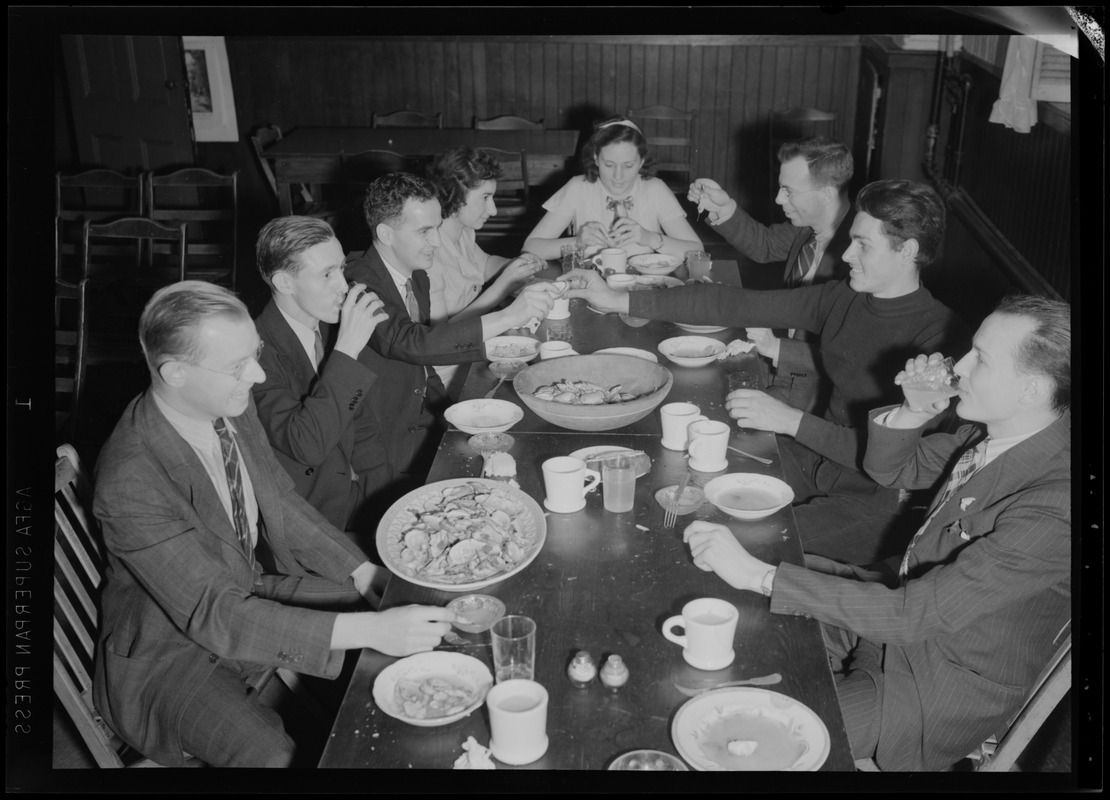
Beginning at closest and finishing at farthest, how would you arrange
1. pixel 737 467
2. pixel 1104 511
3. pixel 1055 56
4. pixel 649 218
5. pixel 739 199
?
pixel 1104 511 → pixel 737 467 → pixel 1055 56 → pixel 649 218 → pixel 739 199

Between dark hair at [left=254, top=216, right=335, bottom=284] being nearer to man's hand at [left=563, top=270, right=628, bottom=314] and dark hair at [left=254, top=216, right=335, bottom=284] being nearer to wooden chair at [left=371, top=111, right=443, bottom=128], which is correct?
man's hand at [left=563, top=270, right=628, bottom=314]

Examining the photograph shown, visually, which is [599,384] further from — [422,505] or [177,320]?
[177,320]

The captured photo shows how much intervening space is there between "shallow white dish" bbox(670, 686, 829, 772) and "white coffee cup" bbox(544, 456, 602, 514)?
710 mm

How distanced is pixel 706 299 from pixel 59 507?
6.86 feet

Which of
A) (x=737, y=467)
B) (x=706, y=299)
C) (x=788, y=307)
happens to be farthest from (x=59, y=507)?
(x=788, y=307)

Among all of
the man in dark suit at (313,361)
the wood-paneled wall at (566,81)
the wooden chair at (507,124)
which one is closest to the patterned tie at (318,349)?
the man in dark suit at (313,361)

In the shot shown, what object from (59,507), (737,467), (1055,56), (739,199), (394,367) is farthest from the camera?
(739,199)

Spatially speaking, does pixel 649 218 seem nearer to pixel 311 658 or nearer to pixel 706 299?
pixel 706 299

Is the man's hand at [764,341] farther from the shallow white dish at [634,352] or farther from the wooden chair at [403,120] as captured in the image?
the wooden chair at [403,120]

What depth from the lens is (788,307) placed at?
338 cm

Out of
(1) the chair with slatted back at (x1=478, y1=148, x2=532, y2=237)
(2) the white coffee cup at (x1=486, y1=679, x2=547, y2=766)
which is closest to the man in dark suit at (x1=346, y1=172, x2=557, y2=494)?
(2) the white coffee cup at (x1=486, y1=679, x2=547, y2=766)

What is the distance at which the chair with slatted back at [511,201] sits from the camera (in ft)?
18.9

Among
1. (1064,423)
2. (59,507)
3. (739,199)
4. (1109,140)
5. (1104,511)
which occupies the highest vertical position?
(1109,140)

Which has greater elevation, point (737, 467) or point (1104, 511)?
point (1104, 511)
